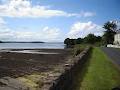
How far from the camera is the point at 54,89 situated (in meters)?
7.68

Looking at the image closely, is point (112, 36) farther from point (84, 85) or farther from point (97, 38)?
point (84, 85)

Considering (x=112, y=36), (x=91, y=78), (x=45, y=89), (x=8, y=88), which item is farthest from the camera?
(x=112, y=36)

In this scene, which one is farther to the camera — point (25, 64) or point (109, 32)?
point (109, 32)

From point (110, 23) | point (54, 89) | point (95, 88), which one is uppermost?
point (110, 23)

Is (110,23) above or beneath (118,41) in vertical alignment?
above

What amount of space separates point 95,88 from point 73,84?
3.70 feet

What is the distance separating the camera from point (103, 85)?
506 inches

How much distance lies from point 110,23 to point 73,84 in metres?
113

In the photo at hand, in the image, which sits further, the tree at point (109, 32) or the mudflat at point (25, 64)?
the tree at point (109, 32)

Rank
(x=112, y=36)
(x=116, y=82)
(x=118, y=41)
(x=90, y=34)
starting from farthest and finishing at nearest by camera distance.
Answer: (x=90, y=34), (x=112, y=36), (x=118, y=41), (x=116, y=82)

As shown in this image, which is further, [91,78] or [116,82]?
[91,78]

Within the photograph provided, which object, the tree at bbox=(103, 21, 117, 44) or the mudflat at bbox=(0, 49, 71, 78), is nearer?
the mudflat at bbox=(0, 49, 71, 78)

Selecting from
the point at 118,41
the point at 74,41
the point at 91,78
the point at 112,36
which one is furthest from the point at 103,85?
the point at 74,41

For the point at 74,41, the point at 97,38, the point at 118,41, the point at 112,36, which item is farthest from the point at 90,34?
the point at 118,41
